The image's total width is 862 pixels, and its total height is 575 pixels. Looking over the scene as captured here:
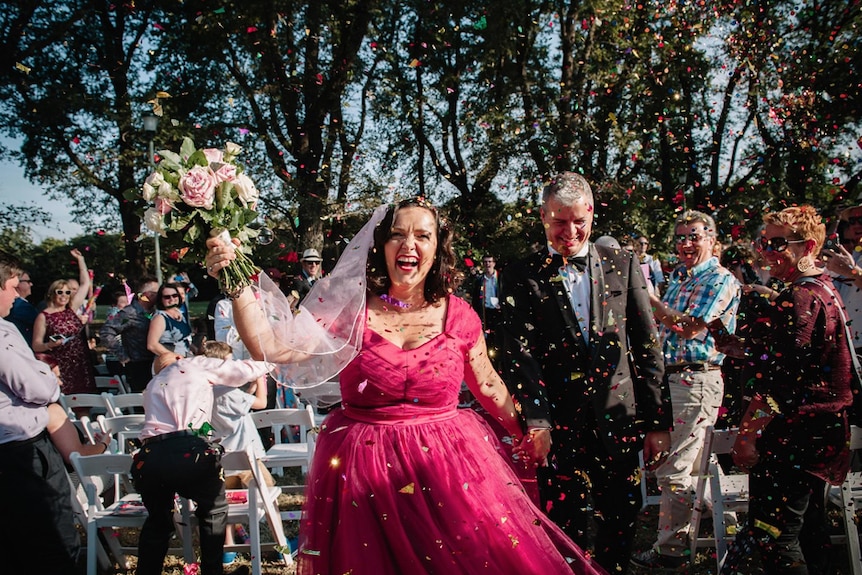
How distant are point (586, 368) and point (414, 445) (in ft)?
3.15

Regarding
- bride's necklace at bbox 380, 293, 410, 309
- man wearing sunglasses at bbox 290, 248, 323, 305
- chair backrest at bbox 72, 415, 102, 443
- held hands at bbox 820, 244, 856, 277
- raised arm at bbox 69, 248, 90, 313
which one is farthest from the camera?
man wearing sunglasses at bbox 290, 248, 323, 305

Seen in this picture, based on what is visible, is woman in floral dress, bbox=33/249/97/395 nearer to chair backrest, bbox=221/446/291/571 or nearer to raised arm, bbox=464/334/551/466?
chair backrest, bbox=221/446/291/571

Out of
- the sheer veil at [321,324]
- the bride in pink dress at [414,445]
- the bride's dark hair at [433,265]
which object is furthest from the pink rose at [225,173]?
the bride's dark hair at [433,265]

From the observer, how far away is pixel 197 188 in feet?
8.04

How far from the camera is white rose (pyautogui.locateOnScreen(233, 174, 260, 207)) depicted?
259 centimetres

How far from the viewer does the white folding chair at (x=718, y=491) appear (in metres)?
3.67

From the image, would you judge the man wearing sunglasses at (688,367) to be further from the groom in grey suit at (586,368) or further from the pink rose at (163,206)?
the pink rose at (163,206)

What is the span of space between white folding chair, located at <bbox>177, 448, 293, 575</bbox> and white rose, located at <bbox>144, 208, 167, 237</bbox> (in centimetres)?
182

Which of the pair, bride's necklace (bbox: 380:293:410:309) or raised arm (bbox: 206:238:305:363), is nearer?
raised arm (bbox: 206:238:305:363)

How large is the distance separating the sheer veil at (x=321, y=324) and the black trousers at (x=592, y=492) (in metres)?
1.16

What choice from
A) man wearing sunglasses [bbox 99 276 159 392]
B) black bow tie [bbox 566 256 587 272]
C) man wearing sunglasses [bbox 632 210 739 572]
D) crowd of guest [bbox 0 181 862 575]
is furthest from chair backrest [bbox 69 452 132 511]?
man wearing sunglasses [bbox 99 276 159 392]

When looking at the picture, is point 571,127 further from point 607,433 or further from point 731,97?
point 607,433

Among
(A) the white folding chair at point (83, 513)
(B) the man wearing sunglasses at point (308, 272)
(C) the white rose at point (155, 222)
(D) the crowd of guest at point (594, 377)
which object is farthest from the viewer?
(B) the man wearing sunglasses at point (308, 272)

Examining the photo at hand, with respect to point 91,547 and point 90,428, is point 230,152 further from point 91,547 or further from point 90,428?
point 90,428
